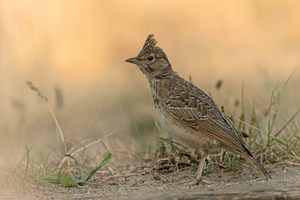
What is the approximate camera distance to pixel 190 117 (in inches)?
289

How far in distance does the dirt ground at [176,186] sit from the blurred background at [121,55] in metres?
1.75

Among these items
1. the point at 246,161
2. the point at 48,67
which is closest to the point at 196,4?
the point at 48,67

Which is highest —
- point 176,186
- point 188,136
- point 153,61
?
point 153,61

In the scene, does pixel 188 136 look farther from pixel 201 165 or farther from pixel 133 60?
pixel 133 60

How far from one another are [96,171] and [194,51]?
677cm

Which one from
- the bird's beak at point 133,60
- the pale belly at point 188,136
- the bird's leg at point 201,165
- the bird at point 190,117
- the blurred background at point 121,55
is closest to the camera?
the bird's leg at point 201,165

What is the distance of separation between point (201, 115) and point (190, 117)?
88 millimetres

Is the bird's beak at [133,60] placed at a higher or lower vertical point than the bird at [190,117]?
higher

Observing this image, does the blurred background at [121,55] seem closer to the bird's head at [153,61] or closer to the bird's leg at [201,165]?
the bird's head at [153,61]

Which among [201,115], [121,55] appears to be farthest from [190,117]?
[121,55]

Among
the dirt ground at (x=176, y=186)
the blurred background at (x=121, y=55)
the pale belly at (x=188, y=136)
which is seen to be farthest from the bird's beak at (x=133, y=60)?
the blurred background at (x=121, y=55)

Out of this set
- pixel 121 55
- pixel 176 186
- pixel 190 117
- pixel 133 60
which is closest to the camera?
pixel 176 186

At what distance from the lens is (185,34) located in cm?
1495

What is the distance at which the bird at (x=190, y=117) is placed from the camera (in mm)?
7082
